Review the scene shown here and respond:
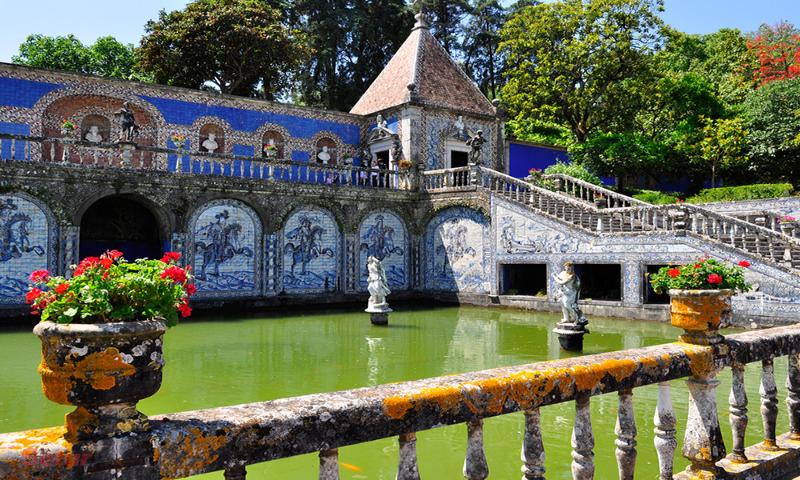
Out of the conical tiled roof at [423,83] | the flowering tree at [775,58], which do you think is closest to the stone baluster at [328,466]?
the conical tiled roof at [423,83]

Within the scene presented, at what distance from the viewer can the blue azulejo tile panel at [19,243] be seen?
50.6ft

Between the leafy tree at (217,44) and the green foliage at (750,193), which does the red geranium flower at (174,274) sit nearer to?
the green foliage at (750,193)

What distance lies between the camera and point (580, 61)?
31.0m

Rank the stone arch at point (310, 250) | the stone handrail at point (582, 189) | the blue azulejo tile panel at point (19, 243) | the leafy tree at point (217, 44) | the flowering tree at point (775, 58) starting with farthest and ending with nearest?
1. the flowering tree at point (775, 58)
2. the leafy tree at point (217, 44)
3. the stone handrail at point (582, 189)
4. the stone arch at point (310, 250)
5. the blue azulejo tile panel at point (19, 243)

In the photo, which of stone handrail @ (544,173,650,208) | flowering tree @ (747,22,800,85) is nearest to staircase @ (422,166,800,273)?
stone handrail @ (544,173,650,208)

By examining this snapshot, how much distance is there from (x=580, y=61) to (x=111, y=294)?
3211 cm

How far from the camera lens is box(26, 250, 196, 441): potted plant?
1.87 meters

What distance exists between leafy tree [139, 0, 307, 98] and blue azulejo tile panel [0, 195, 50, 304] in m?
17.1

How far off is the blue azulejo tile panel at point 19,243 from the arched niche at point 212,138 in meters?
7.34

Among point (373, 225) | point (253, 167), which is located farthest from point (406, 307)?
point (253, 167)

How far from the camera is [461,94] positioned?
26.0 m

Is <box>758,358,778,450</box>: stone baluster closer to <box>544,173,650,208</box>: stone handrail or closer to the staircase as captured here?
the staircase

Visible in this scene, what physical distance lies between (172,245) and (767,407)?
54.5 feet

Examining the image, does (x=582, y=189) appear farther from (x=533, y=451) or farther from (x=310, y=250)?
(x=533, y=451)
